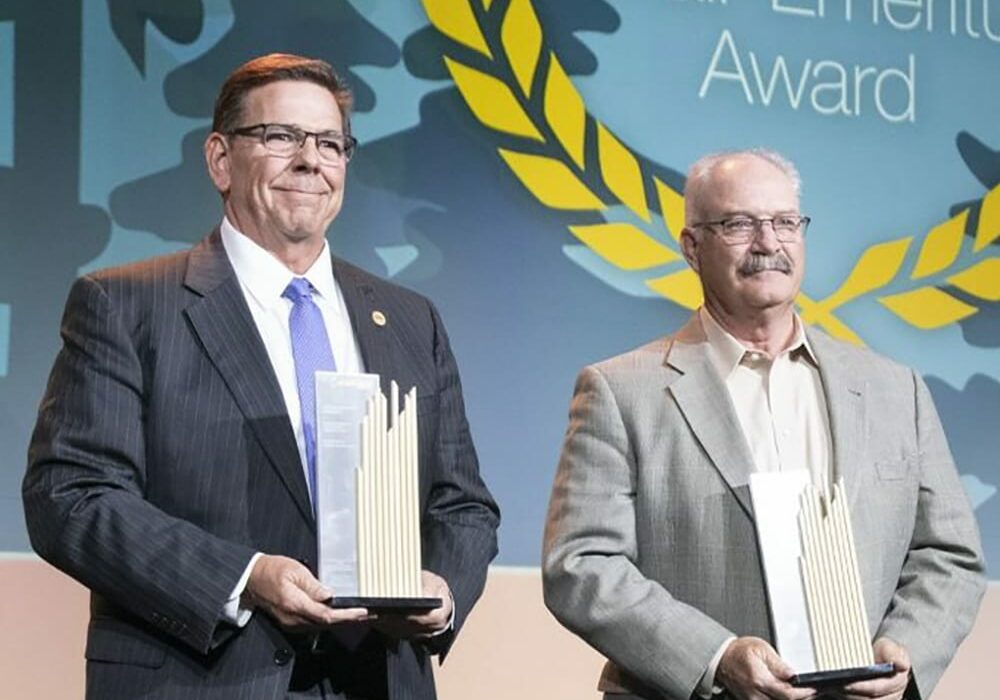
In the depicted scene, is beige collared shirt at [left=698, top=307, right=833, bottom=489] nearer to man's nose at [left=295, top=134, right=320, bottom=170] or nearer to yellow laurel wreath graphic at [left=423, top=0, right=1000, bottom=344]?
man's nose at [left=295, top=134, right=320, bottom=170]

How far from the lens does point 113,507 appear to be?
8.25ft

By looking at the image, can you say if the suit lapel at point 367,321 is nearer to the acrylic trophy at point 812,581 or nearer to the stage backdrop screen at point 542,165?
the acrylic trophy at point 812,581

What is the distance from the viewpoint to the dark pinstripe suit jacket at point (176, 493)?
8.23 feet

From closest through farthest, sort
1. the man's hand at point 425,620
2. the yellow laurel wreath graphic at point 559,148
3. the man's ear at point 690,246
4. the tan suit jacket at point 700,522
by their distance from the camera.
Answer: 1. the man's hand at point 425,620
2. the tan suit jacket at point 700,522
3. the man's ear at point 690,246
4. the yellow laurel wreath graphic at point 559,148

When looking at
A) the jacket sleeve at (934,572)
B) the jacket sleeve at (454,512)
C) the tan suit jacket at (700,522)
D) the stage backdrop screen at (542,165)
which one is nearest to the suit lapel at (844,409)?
the tan suit jacket at (700,522)

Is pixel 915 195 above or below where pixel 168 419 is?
above

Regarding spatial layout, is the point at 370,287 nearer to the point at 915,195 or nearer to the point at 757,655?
the point at 757,655

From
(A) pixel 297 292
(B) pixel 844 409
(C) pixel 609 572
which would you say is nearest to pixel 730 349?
(B) pixel 844 409

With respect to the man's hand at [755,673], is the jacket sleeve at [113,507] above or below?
above

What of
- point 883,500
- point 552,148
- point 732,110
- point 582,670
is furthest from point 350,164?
point 883,500

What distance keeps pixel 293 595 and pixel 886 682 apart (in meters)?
1.01

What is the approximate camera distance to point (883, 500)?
3.10m

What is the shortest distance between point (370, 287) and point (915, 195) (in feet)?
7.49

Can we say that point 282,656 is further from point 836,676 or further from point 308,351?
point 836,676
